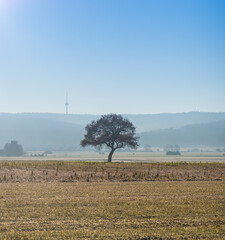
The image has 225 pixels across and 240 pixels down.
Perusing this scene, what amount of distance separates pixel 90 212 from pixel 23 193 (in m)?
7.24

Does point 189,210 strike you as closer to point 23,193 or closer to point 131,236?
point 131,236

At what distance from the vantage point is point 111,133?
69188mm

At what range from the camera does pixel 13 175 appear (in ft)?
112

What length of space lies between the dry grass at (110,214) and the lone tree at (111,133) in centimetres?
4414

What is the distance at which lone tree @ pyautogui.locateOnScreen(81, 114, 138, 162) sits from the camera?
68688 millimetres

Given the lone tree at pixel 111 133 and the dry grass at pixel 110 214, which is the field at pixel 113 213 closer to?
the dry grass at pixel 110 214

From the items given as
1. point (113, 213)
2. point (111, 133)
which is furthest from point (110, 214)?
point (111, 133)

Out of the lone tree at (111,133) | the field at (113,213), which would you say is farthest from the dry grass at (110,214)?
the lone tree at (111,133)

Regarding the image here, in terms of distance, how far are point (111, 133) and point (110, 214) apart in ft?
172

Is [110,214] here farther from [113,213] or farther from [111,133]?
[111,133]

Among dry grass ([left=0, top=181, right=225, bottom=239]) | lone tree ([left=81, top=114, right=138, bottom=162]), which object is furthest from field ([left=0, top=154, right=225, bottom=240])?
lone tree ([left=81, top=114, right=138, bottom=162])

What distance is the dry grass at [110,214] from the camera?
13.4m

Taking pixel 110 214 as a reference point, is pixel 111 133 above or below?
above

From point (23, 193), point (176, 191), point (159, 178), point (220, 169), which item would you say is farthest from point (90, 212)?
point (220, 169)
